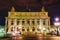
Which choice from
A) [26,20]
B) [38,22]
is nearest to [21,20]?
[26,20]

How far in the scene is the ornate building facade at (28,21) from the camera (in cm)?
4994

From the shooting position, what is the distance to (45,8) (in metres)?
54.8

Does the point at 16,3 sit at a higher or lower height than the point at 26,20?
higher

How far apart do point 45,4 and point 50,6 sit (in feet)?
5.77

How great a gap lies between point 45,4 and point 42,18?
647 cm

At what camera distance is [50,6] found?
55.4 m

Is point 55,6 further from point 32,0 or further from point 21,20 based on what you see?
point 21,20

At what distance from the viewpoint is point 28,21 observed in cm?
5150

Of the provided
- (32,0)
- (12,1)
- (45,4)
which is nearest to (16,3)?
(12,1)

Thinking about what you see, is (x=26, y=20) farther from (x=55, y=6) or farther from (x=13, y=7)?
(x=55, y=6)

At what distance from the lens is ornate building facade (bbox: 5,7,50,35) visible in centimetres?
4994

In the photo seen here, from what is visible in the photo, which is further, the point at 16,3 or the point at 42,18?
the point at 16,3

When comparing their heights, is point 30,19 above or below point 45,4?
below


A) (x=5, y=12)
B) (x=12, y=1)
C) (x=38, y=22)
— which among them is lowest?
(x=38, y=22)
